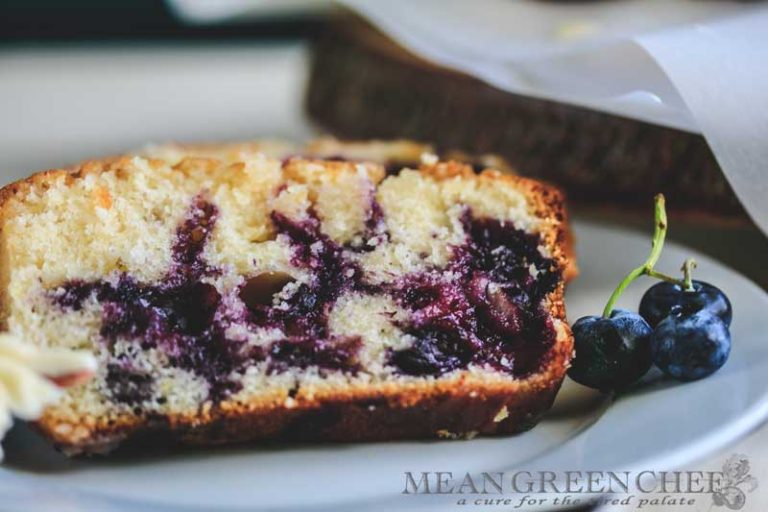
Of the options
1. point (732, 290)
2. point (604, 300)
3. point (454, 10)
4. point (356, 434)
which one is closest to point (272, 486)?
point (356, 434)

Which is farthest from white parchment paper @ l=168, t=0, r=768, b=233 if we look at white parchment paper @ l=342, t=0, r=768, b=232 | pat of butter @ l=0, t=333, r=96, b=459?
pat of butter @ l=0, t=333, r=96, b=459

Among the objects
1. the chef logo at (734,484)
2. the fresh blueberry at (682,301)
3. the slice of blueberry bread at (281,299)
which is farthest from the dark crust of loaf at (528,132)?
the chef logo at (734,484)

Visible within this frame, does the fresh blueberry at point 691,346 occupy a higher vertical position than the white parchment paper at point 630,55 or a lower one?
lower

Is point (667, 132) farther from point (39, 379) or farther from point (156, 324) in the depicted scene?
point (39, 379)

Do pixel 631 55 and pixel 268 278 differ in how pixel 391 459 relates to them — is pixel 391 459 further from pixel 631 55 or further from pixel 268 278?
pixel 631 55

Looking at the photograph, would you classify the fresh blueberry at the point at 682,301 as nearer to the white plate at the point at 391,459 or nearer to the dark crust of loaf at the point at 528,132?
the white plate at the point at 391,459
